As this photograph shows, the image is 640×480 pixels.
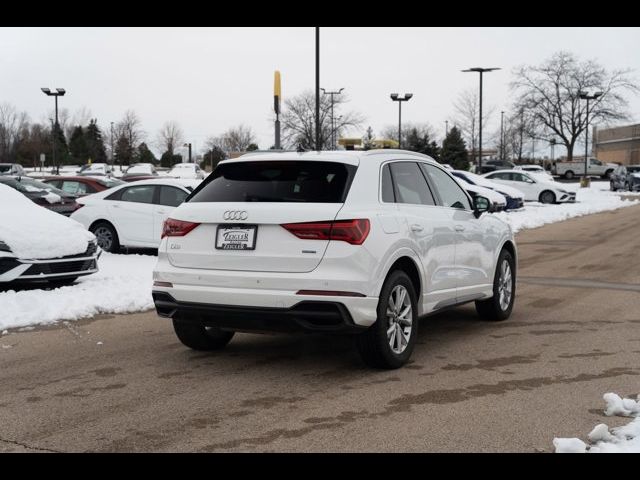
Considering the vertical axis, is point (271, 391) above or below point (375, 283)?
below

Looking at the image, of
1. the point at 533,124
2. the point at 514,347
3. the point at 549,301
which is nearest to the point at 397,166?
the point at 514,347

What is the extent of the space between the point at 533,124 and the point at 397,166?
87.1m

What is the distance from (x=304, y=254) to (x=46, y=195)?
48.0 ft

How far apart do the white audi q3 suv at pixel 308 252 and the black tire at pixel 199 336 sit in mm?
16

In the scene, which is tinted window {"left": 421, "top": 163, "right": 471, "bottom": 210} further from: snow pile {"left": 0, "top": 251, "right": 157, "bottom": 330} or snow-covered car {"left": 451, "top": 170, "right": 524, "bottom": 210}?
snow-covered car {"left": 451, "top": 170, "right": 524, "bottom": 210}

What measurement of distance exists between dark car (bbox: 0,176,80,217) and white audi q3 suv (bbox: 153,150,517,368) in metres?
12.2

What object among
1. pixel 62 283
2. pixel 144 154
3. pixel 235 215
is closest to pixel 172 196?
pixel 62 283

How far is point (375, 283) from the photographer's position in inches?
238

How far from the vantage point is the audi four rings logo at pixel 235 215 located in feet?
20.2

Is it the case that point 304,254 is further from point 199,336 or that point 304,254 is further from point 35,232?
point 35,232

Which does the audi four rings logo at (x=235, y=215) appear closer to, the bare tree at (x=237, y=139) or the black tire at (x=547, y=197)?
the black tire at (x=547, y=197)

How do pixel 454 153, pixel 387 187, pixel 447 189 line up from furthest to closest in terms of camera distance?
pixel 454 153, pixel 447 189, pixel 387 187

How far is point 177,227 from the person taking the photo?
6484 millimetres
